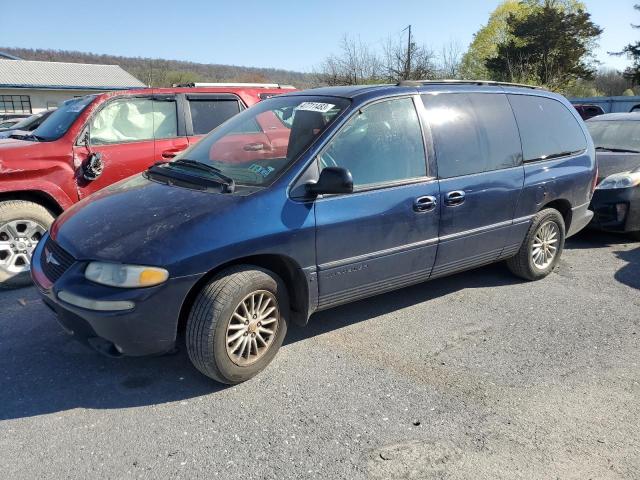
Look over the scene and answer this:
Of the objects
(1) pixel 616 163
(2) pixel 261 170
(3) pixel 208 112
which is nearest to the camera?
(2) pixel 261 170

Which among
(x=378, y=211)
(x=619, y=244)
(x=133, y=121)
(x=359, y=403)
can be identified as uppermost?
(x=133, y=121)

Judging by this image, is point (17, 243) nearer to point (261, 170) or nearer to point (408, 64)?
point (261, 170)

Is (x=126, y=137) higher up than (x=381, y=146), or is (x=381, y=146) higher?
(x=126, y=137)

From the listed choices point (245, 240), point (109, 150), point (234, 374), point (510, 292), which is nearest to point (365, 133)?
point (245, 240)

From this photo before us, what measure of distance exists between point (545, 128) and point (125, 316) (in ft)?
13.4

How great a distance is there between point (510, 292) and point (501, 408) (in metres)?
2.05

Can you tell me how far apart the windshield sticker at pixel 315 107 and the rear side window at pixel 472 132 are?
0.82 metres

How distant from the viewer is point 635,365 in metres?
3.54

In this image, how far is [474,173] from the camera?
13.8 feet

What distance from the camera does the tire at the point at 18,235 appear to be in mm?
4789

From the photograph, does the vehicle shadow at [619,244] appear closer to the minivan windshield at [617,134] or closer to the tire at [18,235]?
the minivan windshield at [617,134]

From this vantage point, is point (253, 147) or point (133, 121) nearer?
point (253, 147)

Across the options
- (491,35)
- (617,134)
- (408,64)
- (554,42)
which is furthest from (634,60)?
(617,134)

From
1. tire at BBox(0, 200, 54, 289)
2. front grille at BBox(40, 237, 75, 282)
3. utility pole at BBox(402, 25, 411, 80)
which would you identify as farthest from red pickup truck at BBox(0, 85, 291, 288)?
utility pole at BBox(402, 25, 411, 80)
